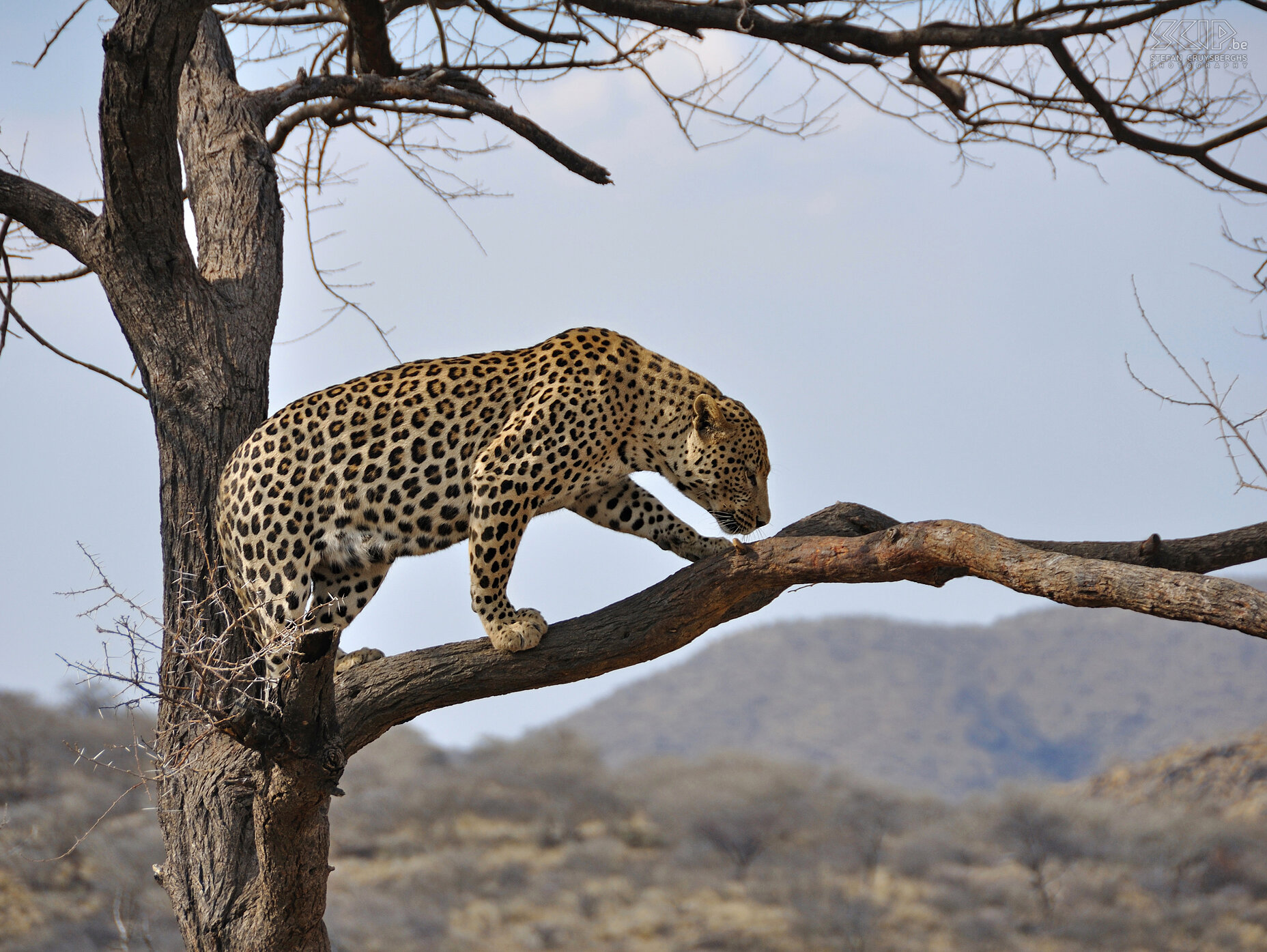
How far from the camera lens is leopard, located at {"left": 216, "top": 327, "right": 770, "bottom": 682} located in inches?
185

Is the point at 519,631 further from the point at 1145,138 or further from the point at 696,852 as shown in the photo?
the point at 696,852

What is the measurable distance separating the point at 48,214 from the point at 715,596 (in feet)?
12.9

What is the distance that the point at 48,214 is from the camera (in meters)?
5.70

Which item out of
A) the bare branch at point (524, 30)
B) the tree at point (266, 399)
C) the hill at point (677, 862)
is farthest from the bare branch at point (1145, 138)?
the hill at point (677, 862)

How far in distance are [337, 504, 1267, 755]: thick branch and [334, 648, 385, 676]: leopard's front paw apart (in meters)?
0.24

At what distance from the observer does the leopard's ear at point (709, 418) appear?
504cm

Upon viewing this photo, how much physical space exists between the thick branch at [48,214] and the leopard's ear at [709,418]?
3126mm

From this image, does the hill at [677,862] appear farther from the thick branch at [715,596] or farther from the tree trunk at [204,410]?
the thick branch at [715,596]

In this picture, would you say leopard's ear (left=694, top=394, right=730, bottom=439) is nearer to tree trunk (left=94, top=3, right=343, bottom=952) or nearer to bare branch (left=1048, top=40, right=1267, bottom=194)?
tree trunk (left=94, top=3, right=343, bottom=952)

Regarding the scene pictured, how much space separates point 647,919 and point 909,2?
12.3 meters

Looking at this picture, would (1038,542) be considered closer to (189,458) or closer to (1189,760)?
(189,458)

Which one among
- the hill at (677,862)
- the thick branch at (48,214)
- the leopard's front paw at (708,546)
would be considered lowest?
the hill at (677,862)

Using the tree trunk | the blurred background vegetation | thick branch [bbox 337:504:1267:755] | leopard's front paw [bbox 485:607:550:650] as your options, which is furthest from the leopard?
the blurred background vegetation

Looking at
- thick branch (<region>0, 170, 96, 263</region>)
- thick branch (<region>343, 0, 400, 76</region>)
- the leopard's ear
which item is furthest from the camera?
thick branch (<region>343, 0, 400, 76</region>)
